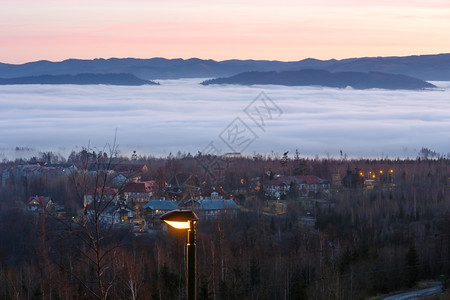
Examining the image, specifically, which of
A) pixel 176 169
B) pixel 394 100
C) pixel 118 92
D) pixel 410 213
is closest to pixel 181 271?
pixel 410 213

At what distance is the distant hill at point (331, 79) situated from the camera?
9269cm

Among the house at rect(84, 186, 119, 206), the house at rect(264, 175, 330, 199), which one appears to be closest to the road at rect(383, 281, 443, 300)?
Result: the house at rect(84, 186, 119, 206)

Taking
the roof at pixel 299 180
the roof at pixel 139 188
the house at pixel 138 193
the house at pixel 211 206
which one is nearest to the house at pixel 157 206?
the house at pixel 211 206

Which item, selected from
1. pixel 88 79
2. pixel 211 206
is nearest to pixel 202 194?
pixel 211 206

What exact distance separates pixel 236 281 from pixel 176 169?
751 inches

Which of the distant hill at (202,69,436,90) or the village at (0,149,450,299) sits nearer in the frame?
the village at (0,149,450,299)

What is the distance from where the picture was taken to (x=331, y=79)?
9769cm

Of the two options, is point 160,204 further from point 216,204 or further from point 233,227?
point 233,227

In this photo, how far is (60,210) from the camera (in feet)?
88.1

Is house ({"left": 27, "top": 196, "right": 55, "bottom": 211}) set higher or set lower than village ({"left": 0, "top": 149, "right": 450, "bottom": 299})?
lower

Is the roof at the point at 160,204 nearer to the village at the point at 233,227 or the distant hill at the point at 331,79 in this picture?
the village at the point at 233,227

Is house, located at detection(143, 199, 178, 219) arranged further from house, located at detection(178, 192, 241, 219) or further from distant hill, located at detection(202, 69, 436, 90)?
distant hill, located at detection(202, 69, 436, 90)

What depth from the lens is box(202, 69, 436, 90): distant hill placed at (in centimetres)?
9269

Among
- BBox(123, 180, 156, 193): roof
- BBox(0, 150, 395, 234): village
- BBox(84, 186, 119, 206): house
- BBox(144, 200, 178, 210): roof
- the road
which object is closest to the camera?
BBox(84, 186, 119, 206): house
